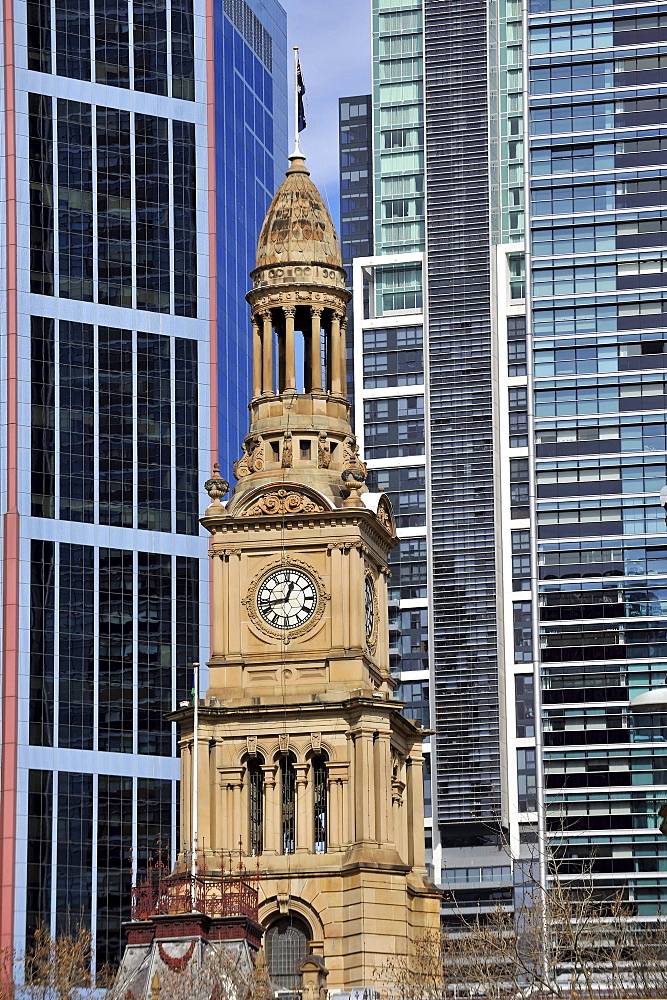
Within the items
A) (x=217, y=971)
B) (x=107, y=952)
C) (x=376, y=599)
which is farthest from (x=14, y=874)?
(x=217, y=971)

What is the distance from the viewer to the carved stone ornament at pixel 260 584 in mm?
120000

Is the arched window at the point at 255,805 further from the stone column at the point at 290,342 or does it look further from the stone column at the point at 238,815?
the stone column at the point at 290,342

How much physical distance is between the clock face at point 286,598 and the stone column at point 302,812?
6.66 meters

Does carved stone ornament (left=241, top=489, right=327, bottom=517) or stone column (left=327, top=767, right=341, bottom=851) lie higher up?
carved stone ornament (left=241, top=489, right=327, bottom=517)

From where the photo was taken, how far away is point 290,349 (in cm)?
12631

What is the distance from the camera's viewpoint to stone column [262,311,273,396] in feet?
412

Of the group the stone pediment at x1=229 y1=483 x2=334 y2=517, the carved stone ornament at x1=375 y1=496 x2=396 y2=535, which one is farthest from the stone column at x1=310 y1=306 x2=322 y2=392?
the stone pediment at x1=229 y1=483 x2=334 y2=517

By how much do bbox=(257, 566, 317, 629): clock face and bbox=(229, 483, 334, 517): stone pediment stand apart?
103 inches

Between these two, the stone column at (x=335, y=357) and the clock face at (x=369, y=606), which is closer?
the clock face at (x=369, y=606)

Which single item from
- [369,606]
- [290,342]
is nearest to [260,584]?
[369,606]

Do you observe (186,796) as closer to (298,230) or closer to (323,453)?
(323,453)

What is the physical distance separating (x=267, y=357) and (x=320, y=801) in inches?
829

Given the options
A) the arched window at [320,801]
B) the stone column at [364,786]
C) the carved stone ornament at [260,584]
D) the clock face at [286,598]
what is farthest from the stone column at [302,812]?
the clock face at [286,598]

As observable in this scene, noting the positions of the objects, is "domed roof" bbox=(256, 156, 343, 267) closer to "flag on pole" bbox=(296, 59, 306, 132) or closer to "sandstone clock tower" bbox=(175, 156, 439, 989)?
"sandstone clock tower" bbox=(175, 156, 439, 989)
